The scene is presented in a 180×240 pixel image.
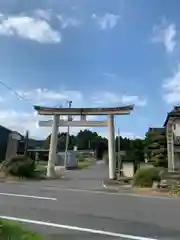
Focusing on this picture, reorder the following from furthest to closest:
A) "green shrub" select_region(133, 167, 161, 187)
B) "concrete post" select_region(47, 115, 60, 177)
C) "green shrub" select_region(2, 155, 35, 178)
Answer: "concrete post" select_region(47, 115, 60, 177) < "green shrub" select_region(2, 155, 35, 178) < "green shrub" select_region(133, 167, 161, 187)

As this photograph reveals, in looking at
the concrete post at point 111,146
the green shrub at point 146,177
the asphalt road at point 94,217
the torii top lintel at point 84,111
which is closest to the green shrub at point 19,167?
the torii top lintel at point 84,111

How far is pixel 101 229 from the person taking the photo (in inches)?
346

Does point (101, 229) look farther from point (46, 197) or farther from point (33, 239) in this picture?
point (46, 197)

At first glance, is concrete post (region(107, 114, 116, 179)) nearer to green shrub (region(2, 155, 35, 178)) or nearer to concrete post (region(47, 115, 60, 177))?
concrete post (region(47, 115, 60, 177))

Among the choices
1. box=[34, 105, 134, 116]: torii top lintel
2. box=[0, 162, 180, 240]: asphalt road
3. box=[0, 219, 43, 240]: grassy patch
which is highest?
box=[34, 105, 134, 116]: torii top lintel

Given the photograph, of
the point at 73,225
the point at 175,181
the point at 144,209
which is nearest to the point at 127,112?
the point at 175,181

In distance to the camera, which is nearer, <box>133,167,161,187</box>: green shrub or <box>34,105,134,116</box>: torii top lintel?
<box>133,167,161,187</box>: green shrub

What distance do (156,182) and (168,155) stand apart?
656 inches

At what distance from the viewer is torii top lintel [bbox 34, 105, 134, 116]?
102 feet

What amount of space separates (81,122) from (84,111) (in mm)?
1105

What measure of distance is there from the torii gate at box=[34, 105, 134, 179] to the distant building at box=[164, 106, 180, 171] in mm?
8463

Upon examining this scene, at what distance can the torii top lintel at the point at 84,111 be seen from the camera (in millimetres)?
30984

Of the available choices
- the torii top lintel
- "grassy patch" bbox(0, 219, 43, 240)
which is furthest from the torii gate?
"grassy patch" bbox(0, 219, 43, 240)

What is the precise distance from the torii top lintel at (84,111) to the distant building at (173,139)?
896cm
